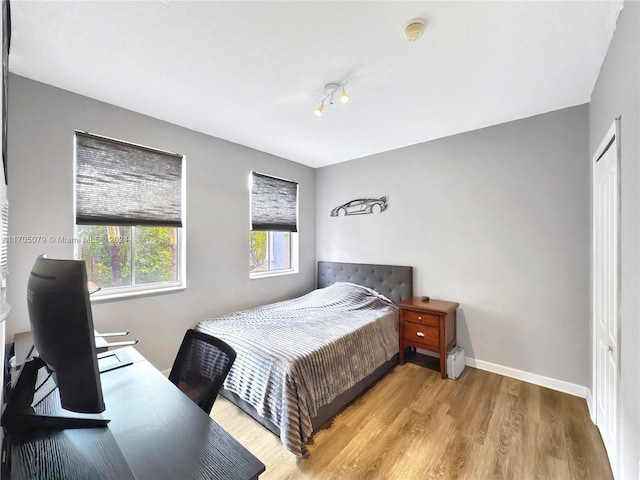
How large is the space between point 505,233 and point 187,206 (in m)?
3.22

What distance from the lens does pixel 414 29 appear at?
149 cm

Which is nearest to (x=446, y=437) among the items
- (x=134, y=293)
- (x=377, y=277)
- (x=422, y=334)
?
(x=422, y=334)

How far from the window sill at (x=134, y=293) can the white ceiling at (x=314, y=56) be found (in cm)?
163

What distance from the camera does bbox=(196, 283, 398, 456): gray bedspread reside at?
5.99 feet

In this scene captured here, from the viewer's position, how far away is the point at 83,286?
2.45 ft

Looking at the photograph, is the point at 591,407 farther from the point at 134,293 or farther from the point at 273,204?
the point at 134,293

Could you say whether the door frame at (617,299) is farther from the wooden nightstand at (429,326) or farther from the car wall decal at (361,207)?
the car wall decal at (361,207)

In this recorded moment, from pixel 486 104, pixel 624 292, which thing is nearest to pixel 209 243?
pixel 486 104

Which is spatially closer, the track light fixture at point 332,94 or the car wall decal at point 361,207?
the track light fixture at point 332,94

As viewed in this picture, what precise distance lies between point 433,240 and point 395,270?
58cm

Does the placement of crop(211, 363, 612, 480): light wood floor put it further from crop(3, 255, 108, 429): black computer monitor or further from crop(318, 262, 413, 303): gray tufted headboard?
crop(3, 255, 108, 429): black computer monitor

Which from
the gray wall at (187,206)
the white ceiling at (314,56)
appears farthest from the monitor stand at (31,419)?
the white ceiling at (314,56)

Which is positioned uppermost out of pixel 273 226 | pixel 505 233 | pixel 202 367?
pixel 273 226

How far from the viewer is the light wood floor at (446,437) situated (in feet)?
5.45
